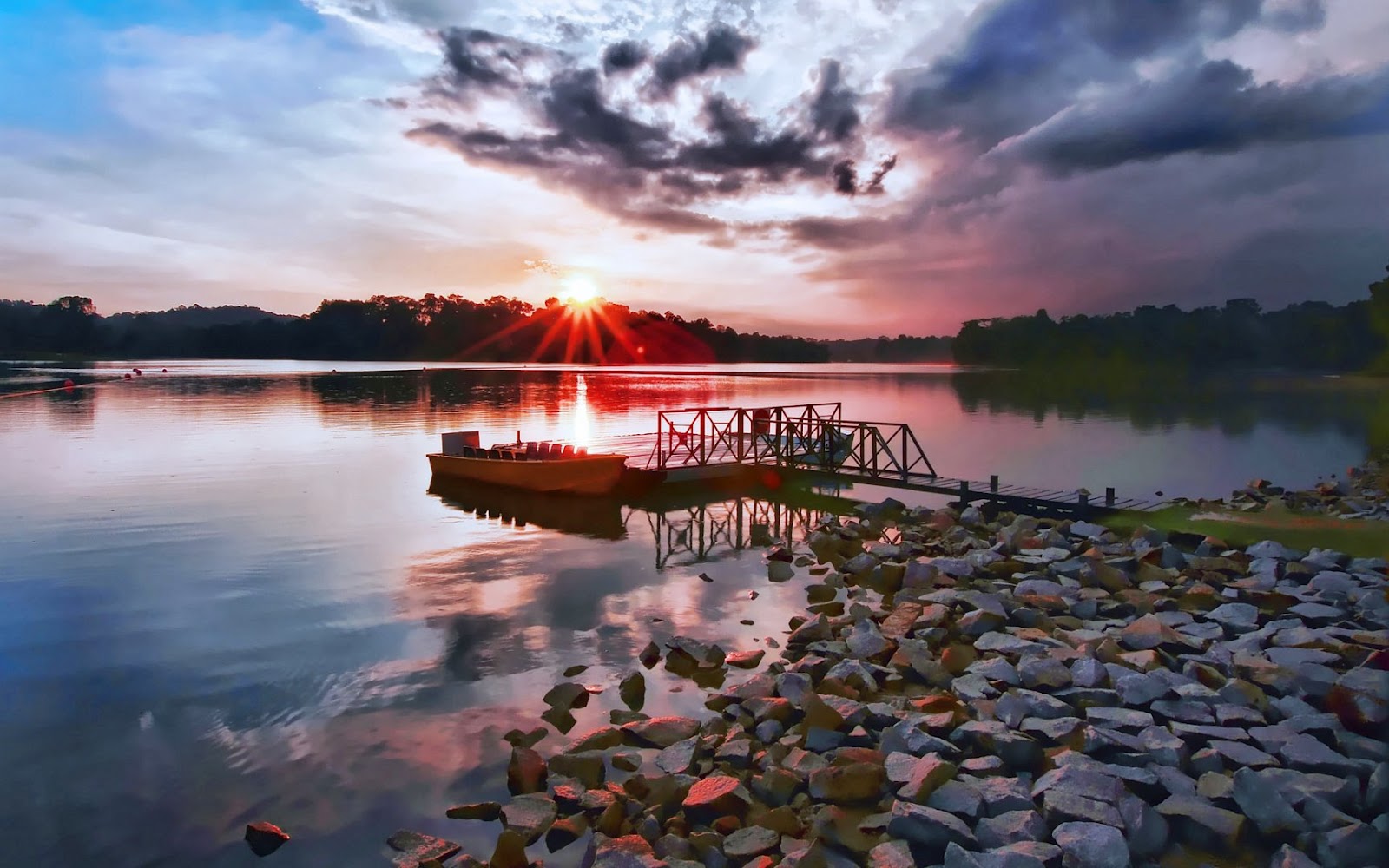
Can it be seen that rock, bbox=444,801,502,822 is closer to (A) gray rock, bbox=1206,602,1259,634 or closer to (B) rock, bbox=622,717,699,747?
(B) rock, bbox=622,717,699,747

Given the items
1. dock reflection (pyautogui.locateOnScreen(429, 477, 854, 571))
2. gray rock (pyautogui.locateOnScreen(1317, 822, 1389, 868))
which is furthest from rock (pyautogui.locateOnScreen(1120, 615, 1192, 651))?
dock reflection (pyautogui.locateOnScreen(429, 477, 854, 571))

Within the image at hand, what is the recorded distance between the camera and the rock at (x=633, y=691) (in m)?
10.1

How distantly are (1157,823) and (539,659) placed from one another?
8629 mm

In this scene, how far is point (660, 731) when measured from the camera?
9000 millimetres

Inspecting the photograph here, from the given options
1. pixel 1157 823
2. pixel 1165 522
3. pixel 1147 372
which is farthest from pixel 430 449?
pixel 1147 372

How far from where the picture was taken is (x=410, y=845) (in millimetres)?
7125

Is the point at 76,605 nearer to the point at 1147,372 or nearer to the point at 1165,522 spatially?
the point at 1165,522

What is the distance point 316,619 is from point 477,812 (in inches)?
327

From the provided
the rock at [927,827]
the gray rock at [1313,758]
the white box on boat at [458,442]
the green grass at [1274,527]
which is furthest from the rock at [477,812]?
the white box on boat at [458,442]

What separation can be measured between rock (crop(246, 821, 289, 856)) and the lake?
0.40 feet

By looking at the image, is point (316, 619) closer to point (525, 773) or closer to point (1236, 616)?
point (525, 773)

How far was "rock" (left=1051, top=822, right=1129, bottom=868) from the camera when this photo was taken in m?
5.86

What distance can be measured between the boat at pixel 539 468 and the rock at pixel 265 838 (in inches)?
742

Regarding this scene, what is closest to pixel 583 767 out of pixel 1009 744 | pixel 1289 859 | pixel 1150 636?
pixel 1009 744
